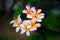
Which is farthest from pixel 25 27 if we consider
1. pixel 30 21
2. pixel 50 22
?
pixel 50 22

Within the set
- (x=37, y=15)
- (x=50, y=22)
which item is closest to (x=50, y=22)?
(x=50, y=22)

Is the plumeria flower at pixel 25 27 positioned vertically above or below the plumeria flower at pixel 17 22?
below

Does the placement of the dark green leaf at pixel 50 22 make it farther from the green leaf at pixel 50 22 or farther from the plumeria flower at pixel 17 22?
the plumeria flower at pixel 17 22

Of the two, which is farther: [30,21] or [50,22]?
[50,22]

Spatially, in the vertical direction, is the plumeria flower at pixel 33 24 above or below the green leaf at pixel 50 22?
below

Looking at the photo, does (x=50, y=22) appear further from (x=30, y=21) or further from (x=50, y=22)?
(x=30, y=21)

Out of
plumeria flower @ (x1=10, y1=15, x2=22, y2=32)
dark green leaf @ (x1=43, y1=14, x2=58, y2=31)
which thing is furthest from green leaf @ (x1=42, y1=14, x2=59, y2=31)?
plumeria flower @ (x1=10, y1=15, x2=22, y2=32)

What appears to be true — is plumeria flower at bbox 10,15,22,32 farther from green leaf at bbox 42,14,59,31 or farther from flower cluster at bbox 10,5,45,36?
green leaf at bbox 42,14,59,31

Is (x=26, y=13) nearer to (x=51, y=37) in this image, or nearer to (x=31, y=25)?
(x=31, y=25)

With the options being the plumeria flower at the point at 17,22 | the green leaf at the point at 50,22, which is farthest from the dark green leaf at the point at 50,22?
the plumeria flower at the point at 17,22

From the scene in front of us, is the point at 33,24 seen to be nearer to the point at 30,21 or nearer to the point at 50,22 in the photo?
the point at 30,21

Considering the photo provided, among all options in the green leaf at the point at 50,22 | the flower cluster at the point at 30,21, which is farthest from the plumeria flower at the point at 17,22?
the green leaf at the point at 50,22

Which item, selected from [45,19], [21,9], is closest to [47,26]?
[45,19]
